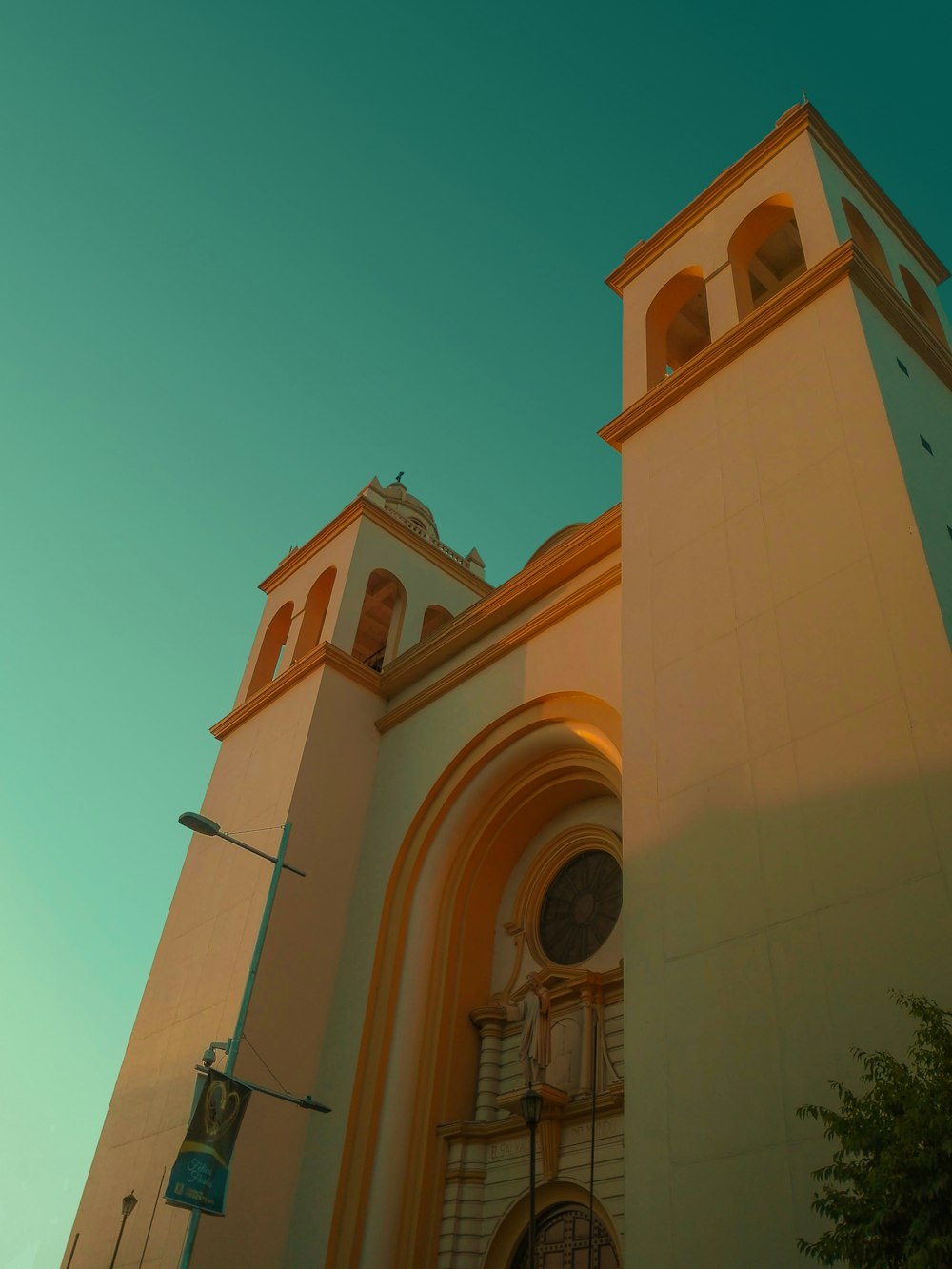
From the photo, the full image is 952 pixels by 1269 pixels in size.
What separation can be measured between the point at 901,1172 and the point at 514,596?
38.3 ft

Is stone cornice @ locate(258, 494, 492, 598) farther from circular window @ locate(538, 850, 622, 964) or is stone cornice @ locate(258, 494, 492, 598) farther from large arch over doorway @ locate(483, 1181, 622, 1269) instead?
large arch over doorway @ locate(483, 1181, 622, 1269)

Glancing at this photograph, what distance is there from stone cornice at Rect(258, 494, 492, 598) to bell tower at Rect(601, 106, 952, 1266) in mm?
8289

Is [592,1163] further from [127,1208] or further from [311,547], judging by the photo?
[311,547]

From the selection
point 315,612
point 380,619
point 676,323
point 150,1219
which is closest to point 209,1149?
point 150,1219

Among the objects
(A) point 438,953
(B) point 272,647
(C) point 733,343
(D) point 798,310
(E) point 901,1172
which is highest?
(B) point 272,647

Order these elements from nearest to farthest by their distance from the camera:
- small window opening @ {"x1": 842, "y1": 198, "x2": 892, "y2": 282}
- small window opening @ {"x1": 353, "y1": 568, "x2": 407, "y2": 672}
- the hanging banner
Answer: the hanging banner, small window opening @ {"x1": 842, "y1": 198, "x2": 892, "y2": 282}, small window opening @ {"x1": 353, "y1": 568, "x2": 407, "y2": 672}

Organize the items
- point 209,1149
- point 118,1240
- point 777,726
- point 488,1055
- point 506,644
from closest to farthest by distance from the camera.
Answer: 1. point 209,1149
2. point 777,726
3. point 118,1240
4. point 488,1055
5. point 506,644

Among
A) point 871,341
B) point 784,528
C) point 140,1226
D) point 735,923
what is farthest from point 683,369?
point 140,1226

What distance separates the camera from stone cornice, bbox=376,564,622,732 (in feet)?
49.8

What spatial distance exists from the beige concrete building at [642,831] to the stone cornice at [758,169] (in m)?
A: 0.05

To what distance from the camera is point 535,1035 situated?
13039 mm

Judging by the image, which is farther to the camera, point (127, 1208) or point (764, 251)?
point (764, 251)

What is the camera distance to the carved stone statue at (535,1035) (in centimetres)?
1288

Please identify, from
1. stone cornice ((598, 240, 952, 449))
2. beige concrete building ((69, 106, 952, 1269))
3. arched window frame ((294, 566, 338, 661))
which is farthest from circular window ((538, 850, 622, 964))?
arched window frame ((294, 566, 338, 661))
